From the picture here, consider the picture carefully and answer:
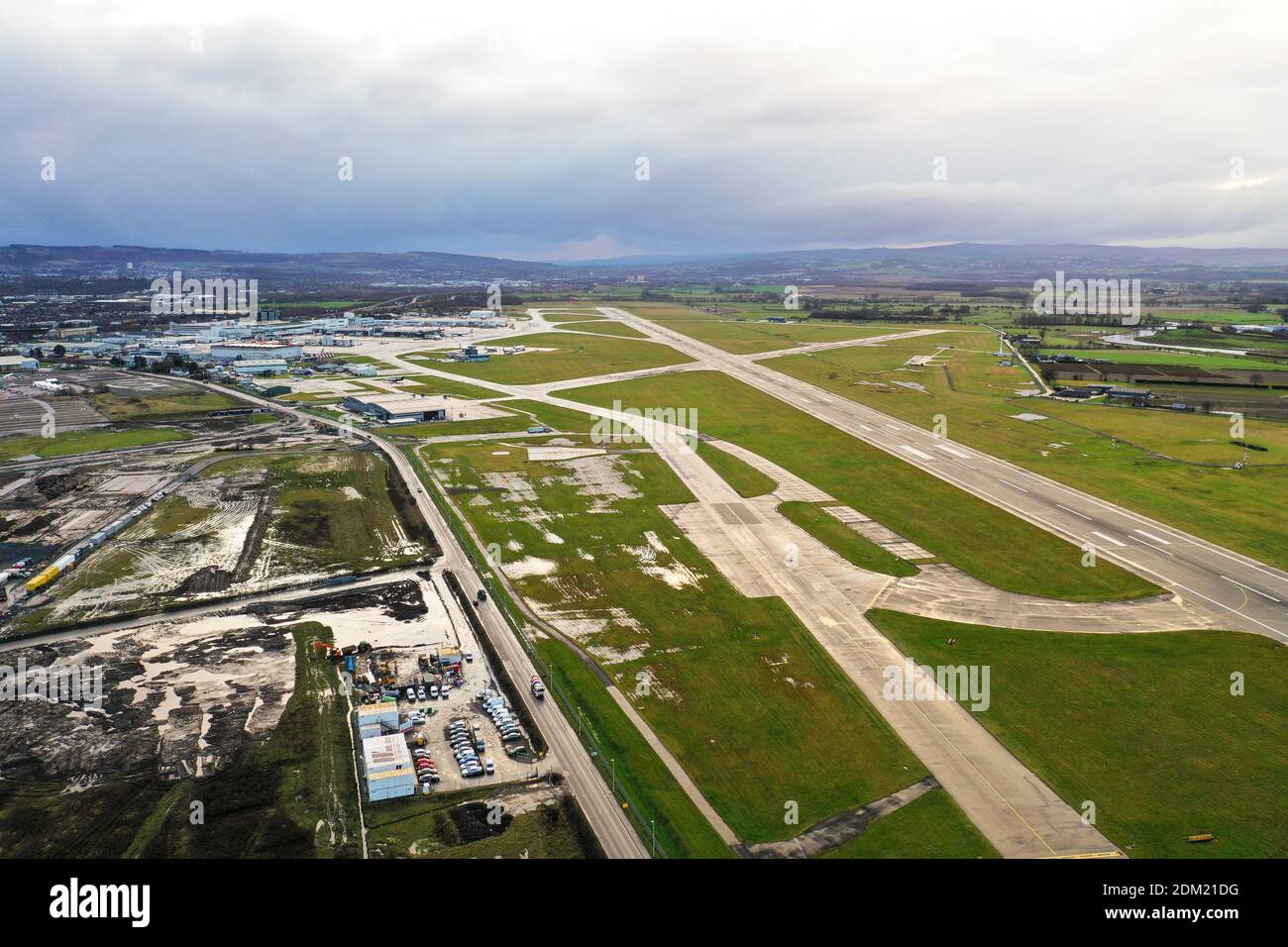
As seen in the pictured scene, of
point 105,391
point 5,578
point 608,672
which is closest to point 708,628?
point 608,672

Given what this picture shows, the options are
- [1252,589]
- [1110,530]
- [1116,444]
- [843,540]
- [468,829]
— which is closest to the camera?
[468,829]

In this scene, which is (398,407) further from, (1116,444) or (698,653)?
(1116,444)

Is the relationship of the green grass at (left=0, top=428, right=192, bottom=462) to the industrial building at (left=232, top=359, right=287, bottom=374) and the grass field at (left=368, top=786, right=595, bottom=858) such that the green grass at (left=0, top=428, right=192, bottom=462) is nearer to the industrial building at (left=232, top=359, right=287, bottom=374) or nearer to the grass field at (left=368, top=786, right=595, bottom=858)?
the industrial building at (left=232, top=359, right=287, bottom=374)

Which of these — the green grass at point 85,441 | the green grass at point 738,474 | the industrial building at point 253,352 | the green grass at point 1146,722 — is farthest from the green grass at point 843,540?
the industrial building at point 253,352

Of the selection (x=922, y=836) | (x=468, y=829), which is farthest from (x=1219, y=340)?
(x=468, y=829)

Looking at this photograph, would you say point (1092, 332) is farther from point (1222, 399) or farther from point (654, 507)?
point (654, 507)

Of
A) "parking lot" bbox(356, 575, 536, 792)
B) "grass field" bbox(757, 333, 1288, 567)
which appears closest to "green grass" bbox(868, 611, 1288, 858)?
"grass field" bbox(757, 333, 1288, 567)

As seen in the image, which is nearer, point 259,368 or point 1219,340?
point 259,368
